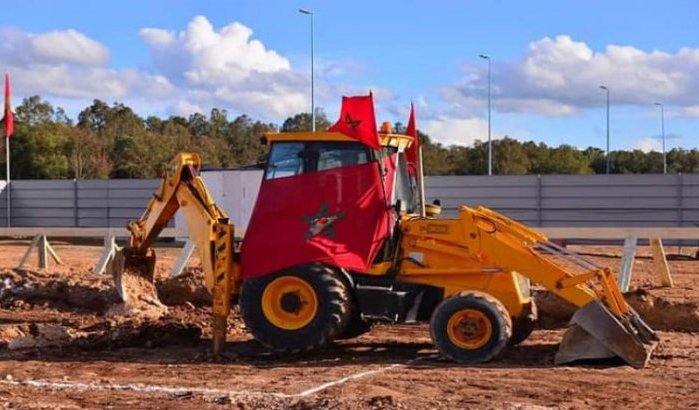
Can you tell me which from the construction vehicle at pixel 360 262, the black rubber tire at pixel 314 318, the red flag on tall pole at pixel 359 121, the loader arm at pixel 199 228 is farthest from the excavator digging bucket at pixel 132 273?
the red flag on tall pole at pixel 359 121

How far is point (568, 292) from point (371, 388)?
243 cm

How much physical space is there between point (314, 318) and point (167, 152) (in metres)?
43.0

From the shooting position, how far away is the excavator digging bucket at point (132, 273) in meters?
11.9

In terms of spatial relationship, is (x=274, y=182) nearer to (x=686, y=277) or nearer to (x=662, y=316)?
(x=662, y=316)

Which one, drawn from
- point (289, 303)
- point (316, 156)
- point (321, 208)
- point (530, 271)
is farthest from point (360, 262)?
point (530, 271)

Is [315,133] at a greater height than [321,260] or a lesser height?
greater

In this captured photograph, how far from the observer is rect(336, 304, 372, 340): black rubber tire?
32.9ft

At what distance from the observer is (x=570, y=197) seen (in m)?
28.3

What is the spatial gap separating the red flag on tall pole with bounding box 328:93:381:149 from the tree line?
3246cm

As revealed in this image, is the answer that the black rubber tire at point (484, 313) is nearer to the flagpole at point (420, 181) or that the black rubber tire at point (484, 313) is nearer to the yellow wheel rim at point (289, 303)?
the yellow wheel rim at point (289, 303)

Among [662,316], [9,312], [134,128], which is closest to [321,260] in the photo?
[662,316]

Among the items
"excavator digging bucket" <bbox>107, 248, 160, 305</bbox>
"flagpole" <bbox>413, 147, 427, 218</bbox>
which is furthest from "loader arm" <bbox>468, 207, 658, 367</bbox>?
"excavator digging bucket" <bbox>107, 248, 160, 305</bbox>

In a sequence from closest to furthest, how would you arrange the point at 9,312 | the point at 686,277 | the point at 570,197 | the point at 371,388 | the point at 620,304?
1. the point at 371,388
2. the point at 620,304
3. the point at 9,312
4. the point at 686,277
5. the point at 570,197

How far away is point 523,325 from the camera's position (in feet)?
33.3
